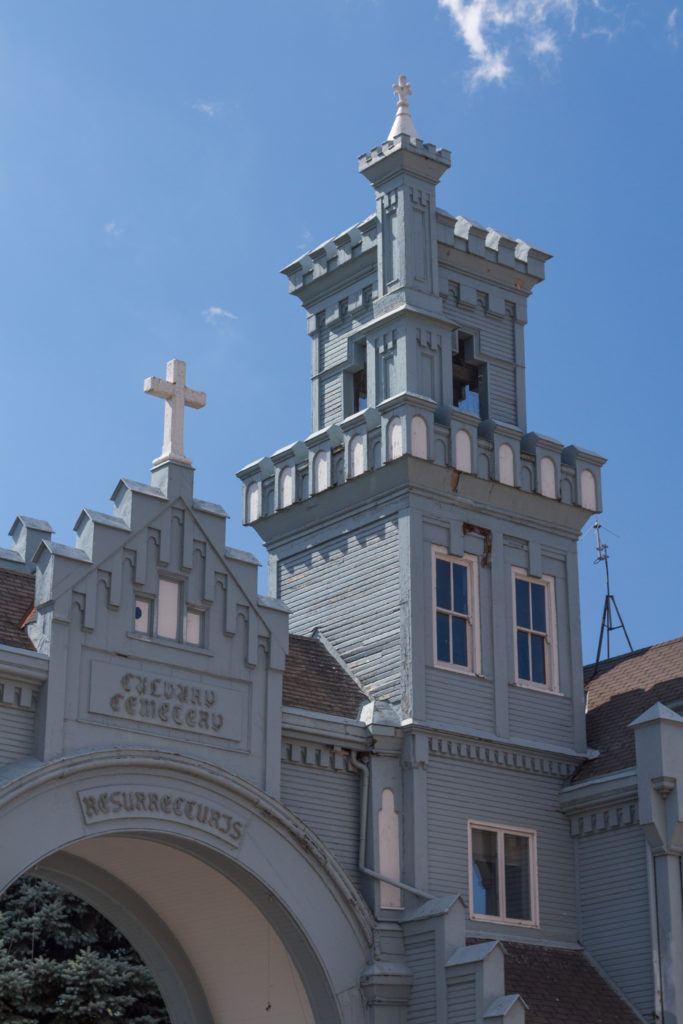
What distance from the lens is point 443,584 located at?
1099 inches

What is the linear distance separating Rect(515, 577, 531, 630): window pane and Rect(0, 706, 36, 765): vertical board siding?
992cm

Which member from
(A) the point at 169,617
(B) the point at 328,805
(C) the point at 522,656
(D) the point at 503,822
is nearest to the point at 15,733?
(A) the point at 169,617

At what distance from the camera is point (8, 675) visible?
2212cm

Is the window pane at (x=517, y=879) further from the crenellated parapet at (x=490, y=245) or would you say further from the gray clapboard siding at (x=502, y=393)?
the crenellated parapet at (x=490, y=245)

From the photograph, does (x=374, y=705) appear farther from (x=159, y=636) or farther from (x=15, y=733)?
(x=15, y=733)

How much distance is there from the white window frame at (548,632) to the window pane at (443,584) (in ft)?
4.83

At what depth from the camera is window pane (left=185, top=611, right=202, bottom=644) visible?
2448 cm


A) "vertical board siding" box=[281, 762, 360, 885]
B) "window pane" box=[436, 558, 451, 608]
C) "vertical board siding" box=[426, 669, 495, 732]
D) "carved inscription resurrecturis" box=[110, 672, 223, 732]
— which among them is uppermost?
"window pane" box=[436, 558, 451, 608]

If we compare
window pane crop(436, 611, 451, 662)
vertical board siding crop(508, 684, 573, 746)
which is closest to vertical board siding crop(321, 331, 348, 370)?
window pane crop(436, 611, 451, 662)

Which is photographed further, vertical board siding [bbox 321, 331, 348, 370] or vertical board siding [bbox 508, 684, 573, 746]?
vertical board siding [bbox 321, 331, 348, 370]

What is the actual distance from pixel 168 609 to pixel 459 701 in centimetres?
562

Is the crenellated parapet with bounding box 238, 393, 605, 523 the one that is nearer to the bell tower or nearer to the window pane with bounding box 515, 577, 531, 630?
the bell tower

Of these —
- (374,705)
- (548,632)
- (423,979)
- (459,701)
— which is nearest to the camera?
(423,979)

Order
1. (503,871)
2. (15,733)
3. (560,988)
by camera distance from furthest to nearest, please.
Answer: (503,871), (560,988), (15,733)
